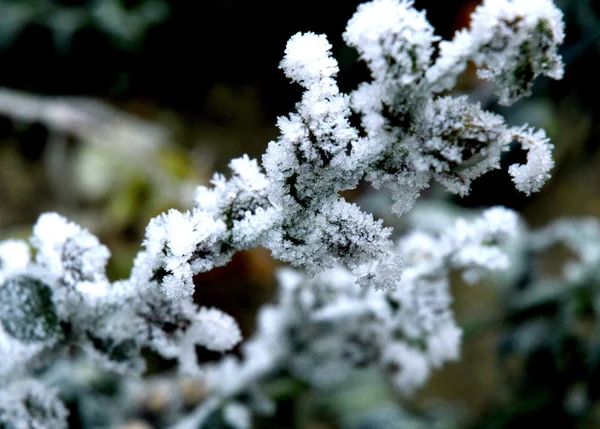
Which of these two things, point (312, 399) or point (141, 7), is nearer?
point (312, 399)

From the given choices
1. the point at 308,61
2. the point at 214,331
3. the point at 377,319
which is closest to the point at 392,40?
the point at 308,61

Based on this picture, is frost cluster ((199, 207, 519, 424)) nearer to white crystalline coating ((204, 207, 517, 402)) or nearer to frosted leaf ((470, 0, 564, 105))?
white crystalline coating ((204, 207, 517, 402))

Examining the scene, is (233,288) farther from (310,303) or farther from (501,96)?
(501,96)

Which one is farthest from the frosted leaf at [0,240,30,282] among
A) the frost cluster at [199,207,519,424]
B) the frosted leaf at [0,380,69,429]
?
the frost cluster at [199,207,519,424]

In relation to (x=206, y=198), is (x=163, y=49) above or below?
above

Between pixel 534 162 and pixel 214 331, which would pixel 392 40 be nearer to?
pixel 534 162

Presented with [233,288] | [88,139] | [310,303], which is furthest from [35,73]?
[310,303]
